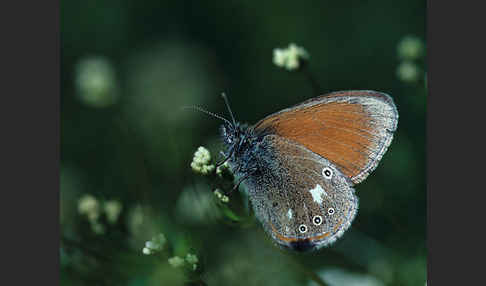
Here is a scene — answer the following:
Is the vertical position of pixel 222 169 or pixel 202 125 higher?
pixel 222 169

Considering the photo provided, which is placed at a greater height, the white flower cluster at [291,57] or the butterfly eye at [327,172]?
the white flower cluster at [291,57]

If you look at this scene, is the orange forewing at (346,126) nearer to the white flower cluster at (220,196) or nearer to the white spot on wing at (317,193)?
the white spot on wing at (317,193)

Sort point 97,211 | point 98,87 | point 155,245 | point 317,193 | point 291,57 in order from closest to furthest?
point 155,245 < point 317,193 < point 97,211 < point 291,57 < point 98,87

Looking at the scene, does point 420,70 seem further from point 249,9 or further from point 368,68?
point 249,9

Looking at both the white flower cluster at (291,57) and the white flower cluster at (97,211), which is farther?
the white flower cluster at (291,57)

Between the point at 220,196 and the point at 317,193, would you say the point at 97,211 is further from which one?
the point at 317,193

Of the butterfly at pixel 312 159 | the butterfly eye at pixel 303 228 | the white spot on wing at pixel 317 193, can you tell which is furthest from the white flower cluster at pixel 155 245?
the white spot on wing at pixel 317 193

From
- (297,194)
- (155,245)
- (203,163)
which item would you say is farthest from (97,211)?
(297,194)
